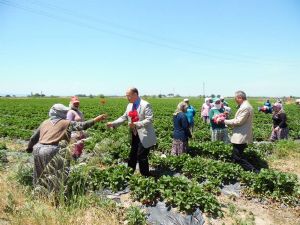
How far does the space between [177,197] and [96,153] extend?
216 cm

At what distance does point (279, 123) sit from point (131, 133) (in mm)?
7792

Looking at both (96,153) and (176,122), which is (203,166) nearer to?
(176,122)

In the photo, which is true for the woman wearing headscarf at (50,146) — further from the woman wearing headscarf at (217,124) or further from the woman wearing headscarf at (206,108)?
the woman wearing headscarf at (206,108)

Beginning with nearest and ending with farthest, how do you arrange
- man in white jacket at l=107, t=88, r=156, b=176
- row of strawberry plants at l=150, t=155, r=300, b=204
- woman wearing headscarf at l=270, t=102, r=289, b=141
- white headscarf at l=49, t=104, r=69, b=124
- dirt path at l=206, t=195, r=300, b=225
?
dirt path at l=206, t=195, r=300, b=225, white headscarf at l=49, t=104, r=69, b=124, row of strawberry plants at l=150, t=155, r=300, b=204, man in white jacket at l=107, t=88, r=156, b=176, woman wearing headscarf at l=270, t=102, r=289, b=141

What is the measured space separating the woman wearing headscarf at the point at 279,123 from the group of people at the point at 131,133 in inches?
137

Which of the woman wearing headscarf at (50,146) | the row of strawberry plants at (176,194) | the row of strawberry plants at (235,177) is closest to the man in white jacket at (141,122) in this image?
the row of strawberry plants at (176,194)

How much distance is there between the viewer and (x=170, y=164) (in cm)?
855

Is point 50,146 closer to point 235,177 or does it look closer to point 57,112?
point 57,112

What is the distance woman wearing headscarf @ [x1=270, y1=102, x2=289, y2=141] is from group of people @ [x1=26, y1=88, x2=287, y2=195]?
3.49 meters

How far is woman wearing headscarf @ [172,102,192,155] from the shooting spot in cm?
915

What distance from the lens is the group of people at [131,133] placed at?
562 centimetres

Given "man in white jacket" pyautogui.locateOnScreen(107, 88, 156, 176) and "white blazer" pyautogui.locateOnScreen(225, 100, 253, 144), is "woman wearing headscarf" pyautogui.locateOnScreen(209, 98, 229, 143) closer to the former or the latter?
"white blazer" pyautogui.locateOnScreen(225, 100, 253, 144)

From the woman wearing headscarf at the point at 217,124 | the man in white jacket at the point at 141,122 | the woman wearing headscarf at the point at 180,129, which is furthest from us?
the woman wearing headscarf at the point at 217,124

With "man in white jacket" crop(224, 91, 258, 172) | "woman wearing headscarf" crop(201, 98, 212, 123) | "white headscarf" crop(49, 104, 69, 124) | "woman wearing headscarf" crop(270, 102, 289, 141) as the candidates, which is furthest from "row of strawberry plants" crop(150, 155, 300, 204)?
"woman wearing headscarf" crop(201, 98, 212, 123)
